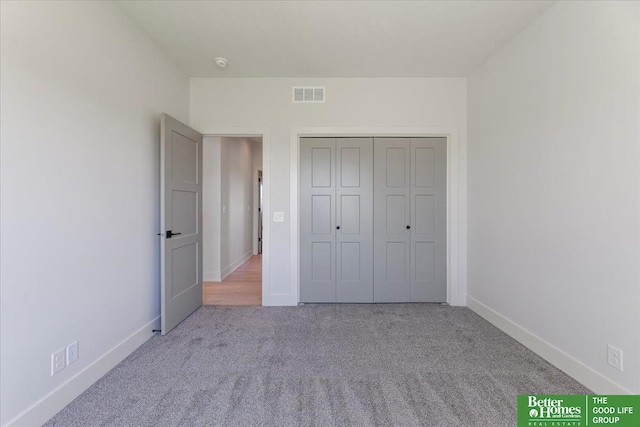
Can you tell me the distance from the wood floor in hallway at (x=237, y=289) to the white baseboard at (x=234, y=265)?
2.4 inches

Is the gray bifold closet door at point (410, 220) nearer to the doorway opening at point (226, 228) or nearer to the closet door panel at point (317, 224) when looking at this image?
the closet door panel at point (317, 224)

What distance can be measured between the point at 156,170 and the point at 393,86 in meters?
2.79

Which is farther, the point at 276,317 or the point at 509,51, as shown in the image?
the point at 276,317

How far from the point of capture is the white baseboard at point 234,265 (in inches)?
189

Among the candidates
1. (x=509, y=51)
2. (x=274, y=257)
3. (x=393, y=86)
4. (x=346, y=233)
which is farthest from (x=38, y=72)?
(x=509, y=51)

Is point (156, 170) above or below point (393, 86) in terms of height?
below

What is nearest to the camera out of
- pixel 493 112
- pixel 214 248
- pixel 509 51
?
pixel 509 51

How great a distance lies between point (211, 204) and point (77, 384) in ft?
10.4

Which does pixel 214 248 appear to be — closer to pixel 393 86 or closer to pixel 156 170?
pixel 156 170

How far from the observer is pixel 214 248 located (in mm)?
4684

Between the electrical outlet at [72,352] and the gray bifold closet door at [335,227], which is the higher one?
the gray bifold closet door at [335,227]

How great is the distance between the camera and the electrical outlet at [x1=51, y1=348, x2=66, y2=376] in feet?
5.51

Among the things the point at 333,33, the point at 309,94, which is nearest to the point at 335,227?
the point at 309,94

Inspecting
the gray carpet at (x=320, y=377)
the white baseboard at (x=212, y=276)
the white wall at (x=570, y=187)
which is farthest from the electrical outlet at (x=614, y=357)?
the white baseboard at (x=212, y=276)
